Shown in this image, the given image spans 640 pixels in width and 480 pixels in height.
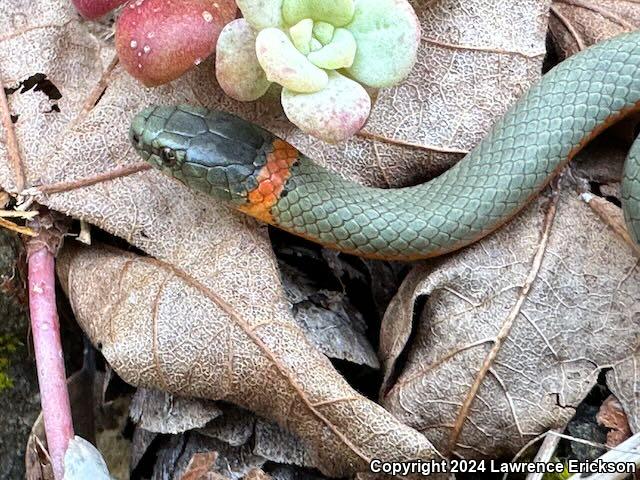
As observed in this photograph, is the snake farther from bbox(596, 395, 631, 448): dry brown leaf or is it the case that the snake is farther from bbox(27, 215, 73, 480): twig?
bbox(596, 395, 631, 448): dry brown leaf

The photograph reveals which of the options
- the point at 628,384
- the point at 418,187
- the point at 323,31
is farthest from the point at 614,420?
the point at 323,31

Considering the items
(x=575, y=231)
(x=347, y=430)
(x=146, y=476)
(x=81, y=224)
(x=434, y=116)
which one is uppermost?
(x=434, y=116)

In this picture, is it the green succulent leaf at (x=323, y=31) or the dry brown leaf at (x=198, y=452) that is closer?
the green succulent leaf at (x=323, y=31)

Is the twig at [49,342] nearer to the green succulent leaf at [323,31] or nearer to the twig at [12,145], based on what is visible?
the twig at [12,145]

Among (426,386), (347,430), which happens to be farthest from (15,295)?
(426,386)

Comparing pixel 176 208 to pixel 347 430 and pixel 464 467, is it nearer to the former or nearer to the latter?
pixel 347 430

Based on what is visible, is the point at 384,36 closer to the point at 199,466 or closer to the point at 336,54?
the point at 336,54

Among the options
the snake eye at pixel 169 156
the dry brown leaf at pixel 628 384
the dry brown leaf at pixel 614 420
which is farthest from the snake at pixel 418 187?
the dry brown leaf at pixel 614 420
